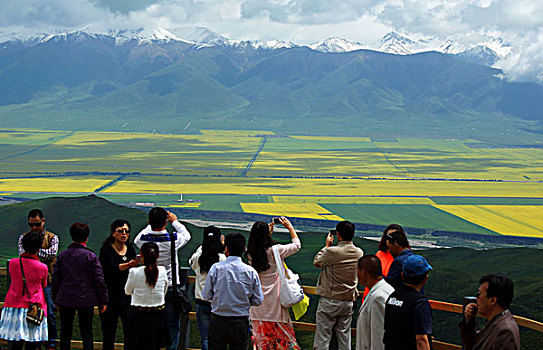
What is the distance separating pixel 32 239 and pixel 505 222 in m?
55.8

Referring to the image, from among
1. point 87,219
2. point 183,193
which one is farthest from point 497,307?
point 183,193

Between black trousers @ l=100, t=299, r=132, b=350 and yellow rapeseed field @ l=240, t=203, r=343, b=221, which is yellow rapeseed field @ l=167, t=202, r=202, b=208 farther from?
black trousers @ l=100, t=299, r=132, b=350

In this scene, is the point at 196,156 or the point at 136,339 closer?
the point at 136,339

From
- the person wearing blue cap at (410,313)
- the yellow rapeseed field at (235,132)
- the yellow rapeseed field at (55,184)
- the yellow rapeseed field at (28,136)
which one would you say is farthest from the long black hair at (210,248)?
the yellow rapeseed field at (235,132)

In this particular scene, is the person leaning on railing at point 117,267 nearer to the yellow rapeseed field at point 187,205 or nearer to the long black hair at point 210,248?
the long black hair at point 210,248

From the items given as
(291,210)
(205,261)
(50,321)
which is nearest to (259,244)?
(205,261)

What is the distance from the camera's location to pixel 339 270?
939 cm

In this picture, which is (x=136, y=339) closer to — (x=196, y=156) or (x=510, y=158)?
(x=196, y=156)

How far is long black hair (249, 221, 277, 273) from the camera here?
360 inches

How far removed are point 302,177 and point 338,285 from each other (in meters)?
81.3

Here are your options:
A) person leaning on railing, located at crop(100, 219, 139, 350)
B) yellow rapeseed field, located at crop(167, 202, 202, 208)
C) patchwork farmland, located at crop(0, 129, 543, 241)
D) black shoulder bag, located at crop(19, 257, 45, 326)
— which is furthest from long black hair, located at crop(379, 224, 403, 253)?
yellow rapeseed field, located at crop(167, 202, 202, 208)

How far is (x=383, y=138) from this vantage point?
17325cm

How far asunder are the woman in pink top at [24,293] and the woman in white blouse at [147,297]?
1.17m

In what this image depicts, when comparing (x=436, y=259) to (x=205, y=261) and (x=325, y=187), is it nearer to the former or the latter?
(x=205, y=261)
